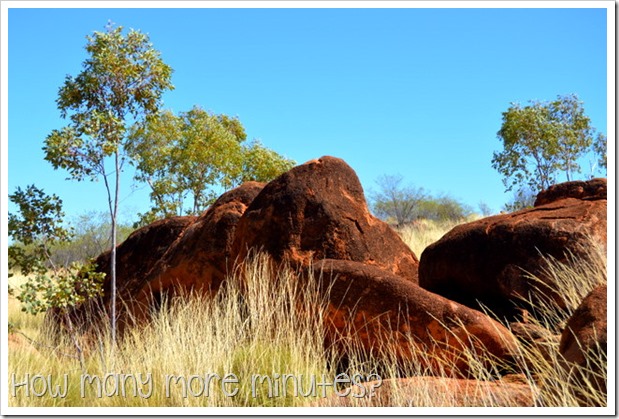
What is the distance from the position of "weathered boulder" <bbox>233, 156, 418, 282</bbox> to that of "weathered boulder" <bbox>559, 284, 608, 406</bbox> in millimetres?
3772

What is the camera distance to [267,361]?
730 cm

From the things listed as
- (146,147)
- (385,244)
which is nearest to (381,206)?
(146,147)

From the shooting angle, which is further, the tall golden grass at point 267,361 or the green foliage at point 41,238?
the green foliage at point 41,238

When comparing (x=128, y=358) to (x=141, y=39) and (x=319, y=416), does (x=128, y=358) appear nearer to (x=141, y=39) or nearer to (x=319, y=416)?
(x=319, y=416)

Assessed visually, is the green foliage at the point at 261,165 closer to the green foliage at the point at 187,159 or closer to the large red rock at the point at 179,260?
the green foliage at the point at 187,159

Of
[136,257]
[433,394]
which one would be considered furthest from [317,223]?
[136,257]

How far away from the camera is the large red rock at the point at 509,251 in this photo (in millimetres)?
7930

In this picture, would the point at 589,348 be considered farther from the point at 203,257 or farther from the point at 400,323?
the point at 203,257

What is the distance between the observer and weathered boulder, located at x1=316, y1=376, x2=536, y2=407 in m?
5.46

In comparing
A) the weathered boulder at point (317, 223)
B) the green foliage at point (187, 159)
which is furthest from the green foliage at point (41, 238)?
the green foliage at point (187, 159)

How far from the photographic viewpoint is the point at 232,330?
306 inches

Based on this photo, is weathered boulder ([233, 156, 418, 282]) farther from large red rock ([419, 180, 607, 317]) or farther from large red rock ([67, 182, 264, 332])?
large red rock ([67, 182, 264, 332])

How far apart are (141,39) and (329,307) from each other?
14.4 feet

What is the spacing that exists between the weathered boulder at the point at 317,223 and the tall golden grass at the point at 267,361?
14.2 inches
